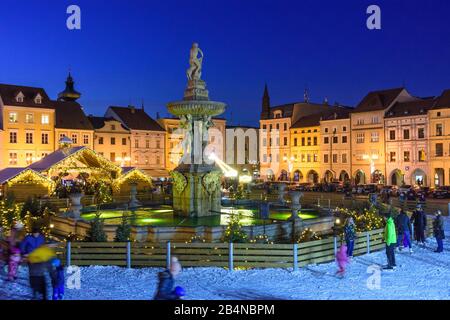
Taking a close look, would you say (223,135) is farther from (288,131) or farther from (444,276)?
(444,276)

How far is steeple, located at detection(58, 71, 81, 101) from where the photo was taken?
247 feet

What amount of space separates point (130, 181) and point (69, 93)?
4036cm

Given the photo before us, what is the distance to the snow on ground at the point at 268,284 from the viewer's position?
1179cm

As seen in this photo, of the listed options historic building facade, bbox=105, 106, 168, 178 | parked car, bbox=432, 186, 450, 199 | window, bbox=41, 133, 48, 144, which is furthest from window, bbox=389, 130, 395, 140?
window, bbox=41, 133, 48, 144

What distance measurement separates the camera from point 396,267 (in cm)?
1514

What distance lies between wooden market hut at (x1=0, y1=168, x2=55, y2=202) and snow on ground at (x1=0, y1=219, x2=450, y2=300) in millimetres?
22037

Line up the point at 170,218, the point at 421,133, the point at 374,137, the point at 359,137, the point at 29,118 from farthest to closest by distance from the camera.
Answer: the point at 359,137 → the point at 374,137 → the point at 29,118 → the point at 421,133 → the point at 170,218

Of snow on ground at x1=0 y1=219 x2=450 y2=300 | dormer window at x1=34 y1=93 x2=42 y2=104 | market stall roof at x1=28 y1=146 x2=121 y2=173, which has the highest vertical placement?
dormer window at x1=34 y1=93 x2=42 y2=104

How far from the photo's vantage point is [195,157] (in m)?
22.1

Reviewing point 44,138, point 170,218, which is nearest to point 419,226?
point 170,218

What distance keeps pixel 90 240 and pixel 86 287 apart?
3.66 m

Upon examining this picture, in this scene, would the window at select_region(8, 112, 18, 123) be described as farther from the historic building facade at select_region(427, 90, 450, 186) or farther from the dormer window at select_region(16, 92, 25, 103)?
the historic building facade at select_region(427, 90, 450, 186)

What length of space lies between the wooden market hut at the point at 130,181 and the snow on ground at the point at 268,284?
2579 centimetres

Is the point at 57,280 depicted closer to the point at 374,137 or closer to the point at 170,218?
the point at 170,218
